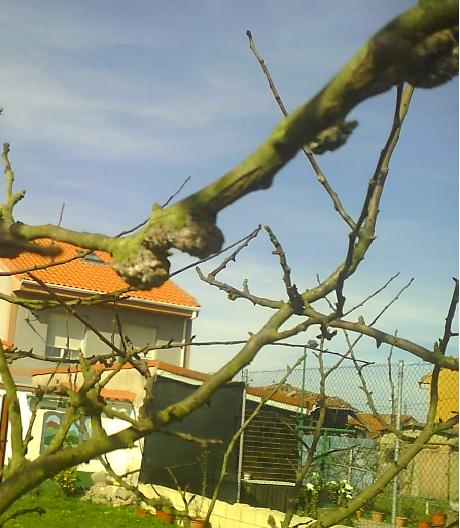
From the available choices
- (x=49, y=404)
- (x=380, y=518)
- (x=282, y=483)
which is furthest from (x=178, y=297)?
(x=380, y=518)

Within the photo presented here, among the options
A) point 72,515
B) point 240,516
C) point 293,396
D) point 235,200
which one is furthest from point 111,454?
point 235,200

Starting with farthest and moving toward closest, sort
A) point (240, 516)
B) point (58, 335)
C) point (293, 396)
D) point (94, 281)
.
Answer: point (94, 281) → point (58, 335) → point (293, 396) → point (240, 516)

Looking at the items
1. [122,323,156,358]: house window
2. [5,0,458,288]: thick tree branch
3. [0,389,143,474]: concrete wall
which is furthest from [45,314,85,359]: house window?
[5,0,458,288]: thick tree branch

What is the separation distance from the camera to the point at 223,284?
2047mm

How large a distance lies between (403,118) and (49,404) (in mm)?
10831

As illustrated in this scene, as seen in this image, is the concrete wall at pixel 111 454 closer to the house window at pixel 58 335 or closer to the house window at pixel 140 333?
the house window at pixel 58 335

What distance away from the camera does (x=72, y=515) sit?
8.94 metres

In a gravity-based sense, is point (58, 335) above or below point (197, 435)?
above

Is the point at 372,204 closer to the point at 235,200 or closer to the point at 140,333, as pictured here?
the point at 235,200

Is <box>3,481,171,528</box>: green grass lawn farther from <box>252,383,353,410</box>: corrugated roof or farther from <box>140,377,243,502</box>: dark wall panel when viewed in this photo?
<box>252,383,353,410</box>: corrugated roof

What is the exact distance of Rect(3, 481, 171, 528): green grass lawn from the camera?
825 cm

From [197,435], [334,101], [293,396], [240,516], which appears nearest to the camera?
[334,101]

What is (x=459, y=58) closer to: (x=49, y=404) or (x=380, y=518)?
(x=380, y=518)

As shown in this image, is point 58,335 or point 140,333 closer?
point 58,335
